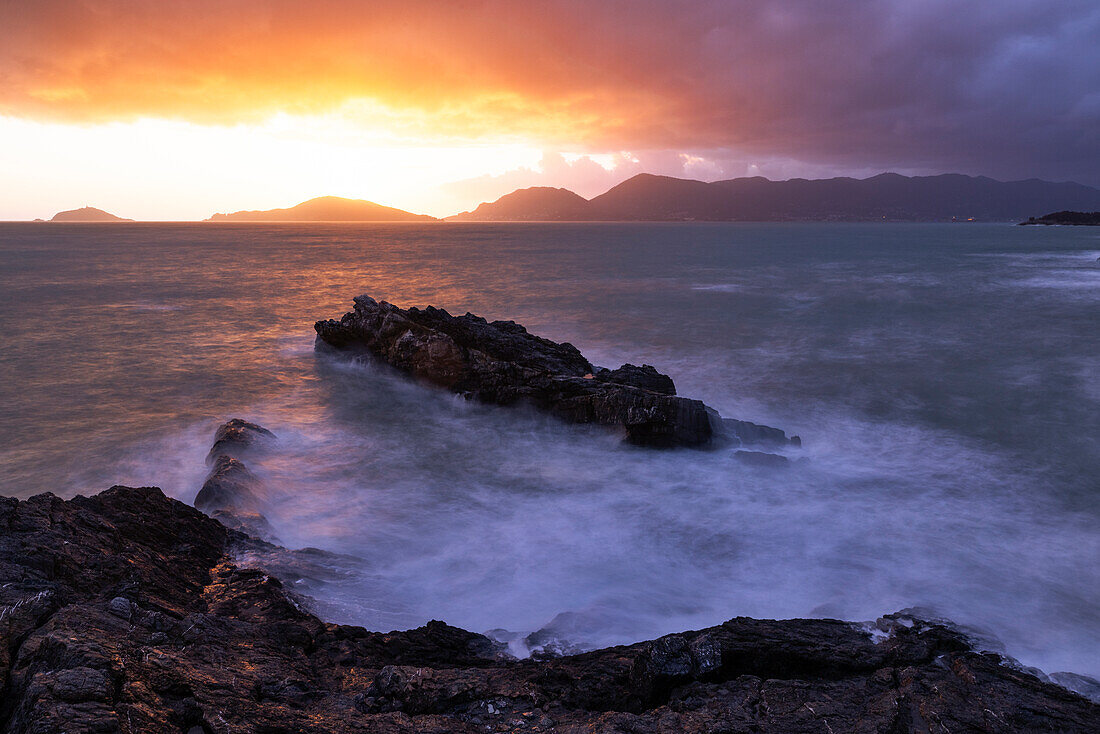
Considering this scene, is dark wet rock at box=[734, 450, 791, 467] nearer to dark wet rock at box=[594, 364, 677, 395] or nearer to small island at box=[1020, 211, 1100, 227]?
dark wet rock at box=[594, 364, 677, 395]

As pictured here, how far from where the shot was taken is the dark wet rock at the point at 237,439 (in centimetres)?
1418

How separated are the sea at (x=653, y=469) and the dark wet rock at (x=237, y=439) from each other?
572 mm

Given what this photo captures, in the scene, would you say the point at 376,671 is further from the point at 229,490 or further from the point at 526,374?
the point at 526,374

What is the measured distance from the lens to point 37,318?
3316cm

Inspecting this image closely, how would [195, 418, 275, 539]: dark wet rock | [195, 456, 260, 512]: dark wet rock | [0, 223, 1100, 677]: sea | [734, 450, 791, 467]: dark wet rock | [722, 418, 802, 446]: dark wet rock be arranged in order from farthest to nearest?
[722, 418, 802, 446]: dark wet rock < [734, 450, 791, 467]: dark wet rock < [195, 456, 260, 512]: dark wet rock < [195, 418, 275, 539]: dark wet rock < [0, 223, 1100, 677]: sea

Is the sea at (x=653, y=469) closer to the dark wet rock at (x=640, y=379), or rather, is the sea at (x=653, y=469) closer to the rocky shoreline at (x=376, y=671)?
the rocky shoreline at (x=376, y=671)

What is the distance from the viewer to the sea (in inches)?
374

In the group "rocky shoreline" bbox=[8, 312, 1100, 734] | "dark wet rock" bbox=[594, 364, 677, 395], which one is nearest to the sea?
"rocky shoreline" bbox=[8, 312, 1100, 734]

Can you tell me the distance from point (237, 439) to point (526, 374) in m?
8.58

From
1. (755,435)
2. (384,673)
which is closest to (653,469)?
(755,435)

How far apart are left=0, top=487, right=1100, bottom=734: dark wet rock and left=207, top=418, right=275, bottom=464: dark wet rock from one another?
6.62 m

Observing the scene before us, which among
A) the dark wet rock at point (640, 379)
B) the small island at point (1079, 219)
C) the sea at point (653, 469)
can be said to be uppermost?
the small island at point (1079, 219)

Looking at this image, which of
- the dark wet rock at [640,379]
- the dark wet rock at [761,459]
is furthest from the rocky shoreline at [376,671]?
the dark wet rock at [640,379]

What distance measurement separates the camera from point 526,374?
1847 centimetres
